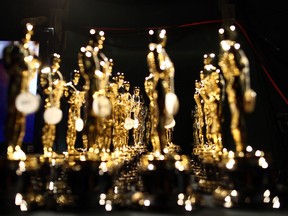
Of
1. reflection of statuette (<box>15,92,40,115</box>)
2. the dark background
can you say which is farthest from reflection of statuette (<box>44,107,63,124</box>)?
the dark background

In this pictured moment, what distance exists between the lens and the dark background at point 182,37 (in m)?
2.76

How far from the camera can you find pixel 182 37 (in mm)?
3178

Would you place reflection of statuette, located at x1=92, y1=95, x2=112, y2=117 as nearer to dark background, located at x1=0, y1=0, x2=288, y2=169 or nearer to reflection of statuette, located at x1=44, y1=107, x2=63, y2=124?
reflection of statuette, located at x1=44, y1=107, x2=63, y2=124

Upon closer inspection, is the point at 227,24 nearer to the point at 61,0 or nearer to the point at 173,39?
the point at 173,39

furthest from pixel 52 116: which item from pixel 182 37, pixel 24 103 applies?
pixel 182 37

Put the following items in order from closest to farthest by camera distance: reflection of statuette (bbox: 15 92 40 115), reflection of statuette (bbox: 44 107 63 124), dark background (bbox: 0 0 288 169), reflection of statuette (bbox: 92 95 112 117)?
1. reflection of statuette (bbox: 15 92 40 115)
2. reflection of statuette (bbox: 92 95 112 117)
3. reflection of statuette (bbox: 44 107 63 124)
4. dark background (bbox: 0 0 288 169)

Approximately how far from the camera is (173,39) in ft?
10.5

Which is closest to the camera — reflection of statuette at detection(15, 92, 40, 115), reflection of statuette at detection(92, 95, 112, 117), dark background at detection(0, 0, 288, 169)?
reflection of statuette at detection(15, 92, 40, 115)

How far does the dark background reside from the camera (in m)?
2.76

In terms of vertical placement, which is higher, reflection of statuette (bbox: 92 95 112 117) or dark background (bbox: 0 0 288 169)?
dark background (bbox: 0 0 288 169)

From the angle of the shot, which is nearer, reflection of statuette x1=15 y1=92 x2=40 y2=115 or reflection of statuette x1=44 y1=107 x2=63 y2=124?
reflection of statuette x1=15 y1=92 x2=40 y2=115

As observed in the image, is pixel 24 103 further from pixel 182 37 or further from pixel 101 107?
pixel 182 37

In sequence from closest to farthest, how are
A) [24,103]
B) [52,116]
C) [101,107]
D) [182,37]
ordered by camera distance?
[24,103] → [101,107] → [52,116] → [182,37]

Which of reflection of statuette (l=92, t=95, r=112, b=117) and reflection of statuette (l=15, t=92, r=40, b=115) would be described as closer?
reflection of statuette (l=15, t=92, r=40, b=115)
